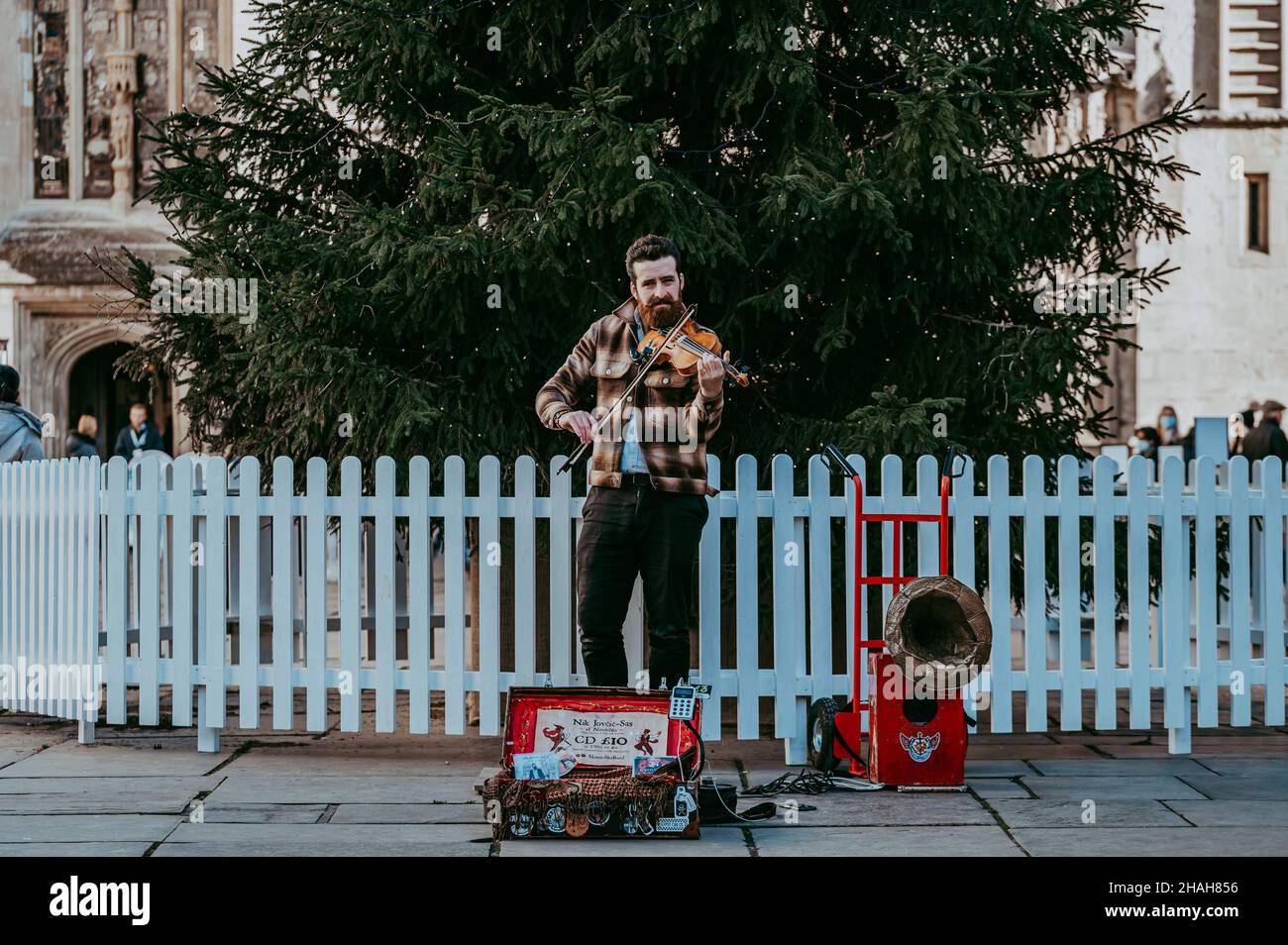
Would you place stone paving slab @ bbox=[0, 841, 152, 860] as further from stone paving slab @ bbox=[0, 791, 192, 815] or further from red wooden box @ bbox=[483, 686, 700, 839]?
red wooden box @ bbox=[483, 686, 700, 839]

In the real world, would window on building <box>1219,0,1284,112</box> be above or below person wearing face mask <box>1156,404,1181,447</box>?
above

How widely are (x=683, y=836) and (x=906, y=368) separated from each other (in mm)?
3293

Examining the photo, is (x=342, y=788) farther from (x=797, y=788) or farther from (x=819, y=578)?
(x=819, y=578)

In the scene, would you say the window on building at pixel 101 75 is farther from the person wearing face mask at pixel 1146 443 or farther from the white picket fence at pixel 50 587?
the white picket fence at pixel 50 587

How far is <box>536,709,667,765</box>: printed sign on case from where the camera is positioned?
5820 mm

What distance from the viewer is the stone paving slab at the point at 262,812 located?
5.87m

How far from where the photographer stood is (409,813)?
602 cm

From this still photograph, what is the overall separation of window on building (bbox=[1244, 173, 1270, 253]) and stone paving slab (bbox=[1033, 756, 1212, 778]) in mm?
22893

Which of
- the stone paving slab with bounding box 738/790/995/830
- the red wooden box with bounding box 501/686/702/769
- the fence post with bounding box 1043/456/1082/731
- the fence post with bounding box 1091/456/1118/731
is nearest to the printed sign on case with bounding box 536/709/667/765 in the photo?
the red wooden box with bounding box 501/686/702/769

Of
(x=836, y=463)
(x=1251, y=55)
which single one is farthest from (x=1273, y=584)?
(x=1251, y=55)

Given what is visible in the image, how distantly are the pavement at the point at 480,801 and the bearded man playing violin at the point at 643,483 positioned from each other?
2.45 ft

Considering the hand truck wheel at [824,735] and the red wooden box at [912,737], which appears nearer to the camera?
the red wooden box at [912,737]

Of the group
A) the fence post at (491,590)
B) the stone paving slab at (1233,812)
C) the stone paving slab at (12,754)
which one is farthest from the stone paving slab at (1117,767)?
the stone paving slab at (12,754)

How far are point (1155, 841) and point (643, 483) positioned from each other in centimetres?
217
